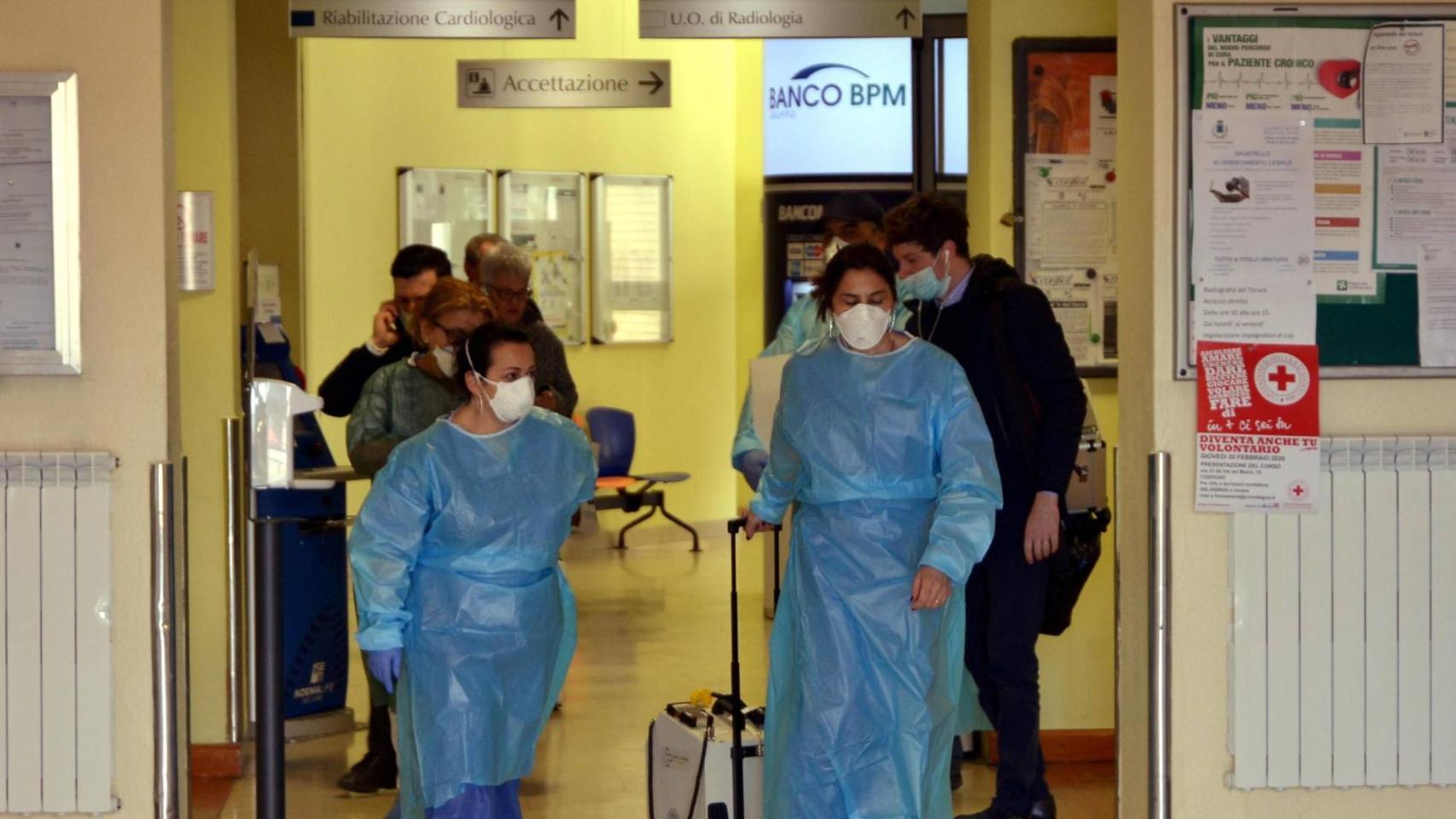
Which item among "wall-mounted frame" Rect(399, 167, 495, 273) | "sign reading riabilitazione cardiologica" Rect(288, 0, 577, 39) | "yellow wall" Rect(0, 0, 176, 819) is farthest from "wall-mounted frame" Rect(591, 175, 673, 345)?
"yellow wall" Rect(0, 0, 176, 819)

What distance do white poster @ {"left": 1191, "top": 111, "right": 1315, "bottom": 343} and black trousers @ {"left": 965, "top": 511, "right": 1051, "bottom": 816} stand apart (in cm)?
73

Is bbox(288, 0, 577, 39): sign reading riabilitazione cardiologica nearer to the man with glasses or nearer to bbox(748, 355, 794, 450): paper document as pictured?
the man with glasses

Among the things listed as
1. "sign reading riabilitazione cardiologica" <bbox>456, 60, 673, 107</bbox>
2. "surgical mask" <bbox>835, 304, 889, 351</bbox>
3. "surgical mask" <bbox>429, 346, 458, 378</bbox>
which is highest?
"sign reading riabilitazione cardiologica" <bbox>456, 60, 673, 107</bbox>

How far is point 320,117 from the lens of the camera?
952 cm

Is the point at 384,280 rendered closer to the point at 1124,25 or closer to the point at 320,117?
the point at 320,117

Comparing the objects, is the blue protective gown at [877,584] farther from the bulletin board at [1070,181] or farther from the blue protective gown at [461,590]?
the bulletin board at [1070,181]

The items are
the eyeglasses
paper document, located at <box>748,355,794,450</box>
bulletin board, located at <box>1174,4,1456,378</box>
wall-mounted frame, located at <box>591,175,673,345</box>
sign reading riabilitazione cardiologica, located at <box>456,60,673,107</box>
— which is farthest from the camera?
wall-mounted frame, located at <box>591,175,673,345</box>

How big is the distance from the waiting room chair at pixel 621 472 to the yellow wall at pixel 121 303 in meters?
6.32

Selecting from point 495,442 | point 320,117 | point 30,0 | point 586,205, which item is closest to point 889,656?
point 495,442

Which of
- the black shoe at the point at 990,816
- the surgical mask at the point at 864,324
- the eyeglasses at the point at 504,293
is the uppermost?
the eyeglasses at the point at 504,293

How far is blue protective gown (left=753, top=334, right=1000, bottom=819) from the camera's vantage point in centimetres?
379

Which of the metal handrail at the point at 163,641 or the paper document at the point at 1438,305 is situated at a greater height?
the paper document at the point at 1438,305

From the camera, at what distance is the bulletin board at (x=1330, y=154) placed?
3965 mm

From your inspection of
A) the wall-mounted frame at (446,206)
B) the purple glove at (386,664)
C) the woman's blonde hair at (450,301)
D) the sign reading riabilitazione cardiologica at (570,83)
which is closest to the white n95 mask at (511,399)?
the purple glove at (386,664)
